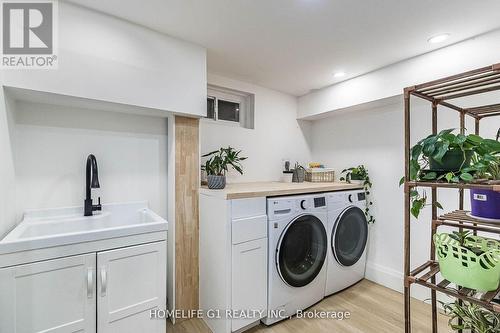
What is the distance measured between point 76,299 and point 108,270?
0.19m

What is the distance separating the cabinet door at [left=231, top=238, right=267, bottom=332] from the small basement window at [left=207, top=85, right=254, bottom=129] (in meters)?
1.40

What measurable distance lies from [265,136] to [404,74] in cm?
148

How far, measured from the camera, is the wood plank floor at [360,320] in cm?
176

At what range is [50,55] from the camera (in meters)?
1.33

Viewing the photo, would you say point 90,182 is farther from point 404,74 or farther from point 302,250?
point 404,74

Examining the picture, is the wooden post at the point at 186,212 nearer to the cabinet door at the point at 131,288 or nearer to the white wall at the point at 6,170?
the cabinet door at the point at 131,288

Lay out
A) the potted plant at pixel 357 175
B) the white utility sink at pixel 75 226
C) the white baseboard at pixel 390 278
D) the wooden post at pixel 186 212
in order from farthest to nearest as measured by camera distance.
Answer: the potted plant at pixel 357 175, the white baseboard at pixel 390 278, the wooden post at pixel 186 212, the white utility sink at pixel 75 226

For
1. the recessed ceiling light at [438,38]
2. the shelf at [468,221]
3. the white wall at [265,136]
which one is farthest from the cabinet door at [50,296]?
the recessed ceiling light at [438,38]

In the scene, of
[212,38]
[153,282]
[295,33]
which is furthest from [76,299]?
[295,33]

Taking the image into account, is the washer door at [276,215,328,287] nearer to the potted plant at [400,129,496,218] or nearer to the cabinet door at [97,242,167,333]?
the cabinet door at [97,242,167,333]

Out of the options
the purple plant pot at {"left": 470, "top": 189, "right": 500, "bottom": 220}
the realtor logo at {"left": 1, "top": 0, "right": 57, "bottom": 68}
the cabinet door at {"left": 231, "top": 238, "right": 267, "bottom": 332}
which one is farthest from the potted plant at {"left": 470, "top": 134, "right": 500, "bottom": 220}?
the realtor logo at {"left": 1, "top": 0, "right": 57, "bottom": 68}

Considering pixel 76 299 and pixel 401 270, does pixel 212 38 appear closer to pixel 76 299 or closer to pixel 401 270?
pixel 76 299

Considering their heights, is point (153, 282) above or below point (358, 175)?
below

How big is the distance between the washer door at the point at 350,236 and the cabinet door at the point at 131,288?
1.52m
